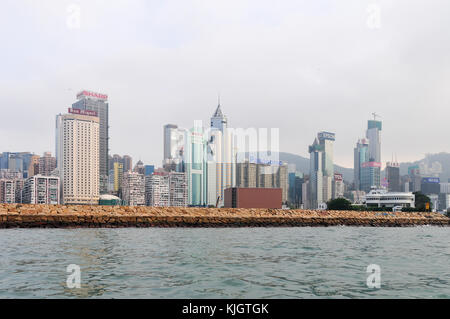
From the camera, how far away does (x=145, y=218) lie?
51.9 metres

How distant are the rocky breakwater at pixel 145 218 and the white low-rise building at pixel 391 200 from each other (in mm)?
99137

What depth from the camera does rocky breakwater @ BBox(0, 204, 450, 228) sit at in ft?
151

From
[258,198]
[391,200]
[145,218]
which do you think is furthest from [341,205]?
[145,218]

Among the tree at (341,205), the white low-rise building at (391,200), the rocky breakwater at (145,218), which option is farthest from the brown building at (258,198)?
the white low-rise building at (391,200)

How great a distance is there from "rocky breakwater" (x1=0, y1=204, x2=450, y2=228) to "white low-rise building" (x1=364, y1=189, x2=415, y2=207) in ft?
325

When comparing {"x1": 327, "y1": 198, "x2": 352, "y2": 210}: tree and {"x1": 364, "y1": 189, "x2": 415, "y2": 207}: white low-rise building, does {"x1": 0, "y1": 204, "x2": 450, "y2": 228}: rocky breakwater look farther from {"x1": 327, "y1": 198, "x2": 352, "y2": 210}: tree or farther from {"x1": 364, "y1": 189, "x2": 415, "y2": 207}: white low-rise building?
{"x1": 364, "y1": 189, "x2": 415, "y2": 207}: white low-rise building

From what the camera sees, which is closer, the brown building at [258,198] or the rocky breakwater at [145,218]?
the rocky breakwater at [145,218]

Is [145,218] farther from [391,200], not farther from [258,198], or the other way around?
[391,200]

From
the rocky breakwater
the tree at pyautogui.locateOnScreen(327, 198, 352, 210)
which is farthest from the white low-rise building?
the rocky breakwater

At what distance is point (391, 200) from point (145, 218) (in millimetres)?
140866

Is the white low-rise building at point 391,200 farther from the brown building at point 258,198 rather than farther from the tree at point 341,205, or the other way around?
the brown building at point 258,198

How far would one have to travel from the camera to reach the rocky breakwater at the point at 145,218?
46.1 metres
